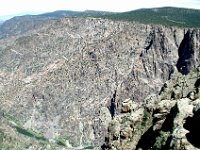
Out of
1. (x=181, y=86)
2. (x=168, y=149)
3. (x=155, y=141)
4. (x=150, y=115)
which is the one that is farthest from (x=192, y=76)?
(x=168, y=149)

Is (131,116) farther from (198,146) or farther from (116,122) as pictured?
(198,146)

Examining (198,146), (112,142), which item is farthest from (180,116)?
(112,142)

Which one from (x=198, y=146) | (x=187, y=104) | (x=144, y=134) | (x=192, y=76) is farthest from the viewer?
(x=192, y=76)

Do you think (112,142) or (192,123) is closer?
(192,123)

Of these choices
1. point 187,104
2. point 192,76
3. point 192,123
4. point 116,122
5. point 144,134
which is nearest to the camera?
point 192,123

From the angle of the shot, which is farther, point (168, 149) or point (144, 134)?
point (144, 134)

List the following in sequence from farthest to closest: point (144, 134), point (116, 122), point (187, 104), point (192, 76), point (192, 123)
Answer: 1. point (192, 76)
2. point (116, 122)
3. point (144, 134)
4. point (187, 104)
5. point (192, 123)

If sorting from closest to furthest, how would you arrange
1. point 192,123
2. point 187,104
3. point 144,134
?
point 192,123 < point 187,104 < point 144,134

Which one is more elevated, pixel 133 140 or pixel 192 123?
pixel 192 123

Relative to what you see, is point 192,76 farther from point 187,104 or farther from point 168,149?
point 168,149
